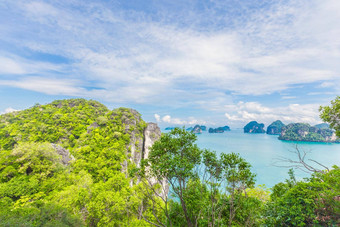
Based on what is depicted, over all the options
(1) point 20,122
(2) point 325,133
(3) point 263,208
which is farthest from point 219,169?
(2) point 325,133

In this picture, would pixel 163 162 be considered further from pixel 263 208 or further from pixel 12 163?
pixel 12 163

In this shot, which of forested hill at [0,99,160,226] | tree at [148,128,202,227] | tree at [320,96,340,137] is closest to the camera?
tree at [148,128,202,227]

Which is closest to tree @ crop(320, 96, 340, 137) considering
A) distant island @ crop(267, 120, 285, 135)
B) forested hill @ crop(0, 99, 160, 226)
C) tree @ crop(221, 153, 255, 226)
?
tree @ crop(221, 153, 255, 226)

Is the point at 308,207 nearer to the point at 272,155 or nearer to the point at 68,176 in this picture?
the point at 68,176

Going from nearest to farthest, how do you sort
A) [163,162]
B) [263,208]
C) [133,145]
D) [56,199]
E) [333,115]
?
1. [163,162]
2. [263,208]
3. [333,115]
4. [56,199]
5. [133,145]

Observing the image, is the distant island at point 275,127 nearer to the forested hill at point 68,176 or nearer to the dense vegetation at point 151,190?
the forested hill at point 68,176

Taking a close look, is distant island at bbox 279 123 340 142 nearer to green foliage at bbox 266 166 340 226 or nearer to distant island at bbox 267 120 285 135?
distant island at bbox 267 120 285 135

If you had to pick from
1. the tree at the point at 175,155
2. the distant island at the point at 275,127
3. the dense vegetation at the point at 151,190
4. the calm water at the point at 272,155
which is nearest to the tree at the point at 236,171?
the dense vegetation at the point at 151,190
